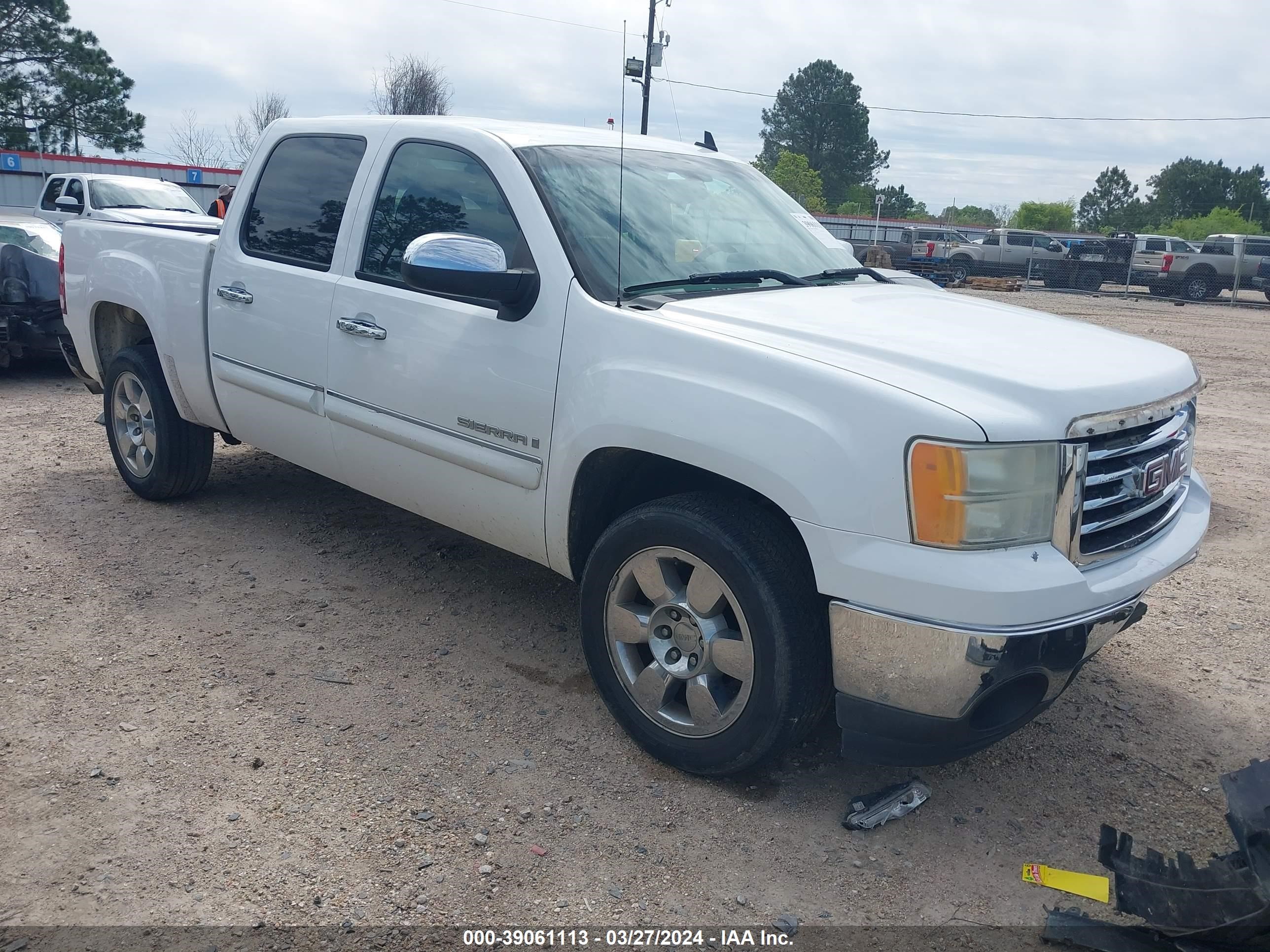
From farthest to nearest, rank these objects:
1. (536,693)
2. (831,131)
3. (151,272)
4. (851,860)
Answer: (831,131)
(151,272)
(536,693)
(851,860)

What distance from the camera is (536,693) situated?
367cm

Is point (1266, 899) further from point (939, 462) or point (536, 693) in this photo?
point (536, 693)

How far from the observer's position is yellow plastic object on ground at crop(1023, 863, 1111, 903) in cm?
268

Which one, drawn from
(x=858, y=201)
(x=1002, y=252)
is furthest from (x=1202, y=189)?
(x=1002, y=252)

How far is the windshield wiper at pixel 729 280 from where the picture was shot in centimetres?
338

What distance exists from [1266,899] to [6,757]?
134 inches

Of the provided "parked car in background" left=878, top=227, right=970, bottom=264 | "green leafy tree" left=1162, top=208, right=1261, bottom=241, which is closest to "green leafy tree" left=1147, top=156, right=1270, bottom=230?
"green leafy tree" left=1162, top=208, right=1261, bottom=241

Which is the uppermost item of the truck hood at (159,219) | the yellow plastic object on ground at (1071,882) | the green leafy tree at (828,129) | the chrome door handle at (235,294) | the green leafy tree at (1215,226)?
the green leafy tree at (828,129)

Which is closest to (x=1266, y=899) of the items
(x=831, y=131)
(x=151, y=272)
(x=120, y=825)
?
(x=120, y=825)

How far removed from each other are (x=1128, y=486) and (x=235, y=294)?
3659 mm

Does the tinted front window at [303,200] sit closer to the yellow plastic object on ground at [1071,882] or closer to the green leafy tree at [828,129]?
the yellow plastic object on ground at [1071,882]

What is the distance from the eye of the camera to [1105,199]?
3871 inches

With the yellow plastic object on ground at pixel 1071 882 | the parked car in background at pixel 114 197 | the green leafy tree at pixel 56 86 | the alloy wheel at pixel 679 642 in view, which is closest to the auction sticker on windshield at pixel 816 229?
the alloy wheel at pixel 679 642

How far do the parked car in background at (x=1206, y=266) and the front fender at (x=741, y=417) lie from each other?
2927cm
